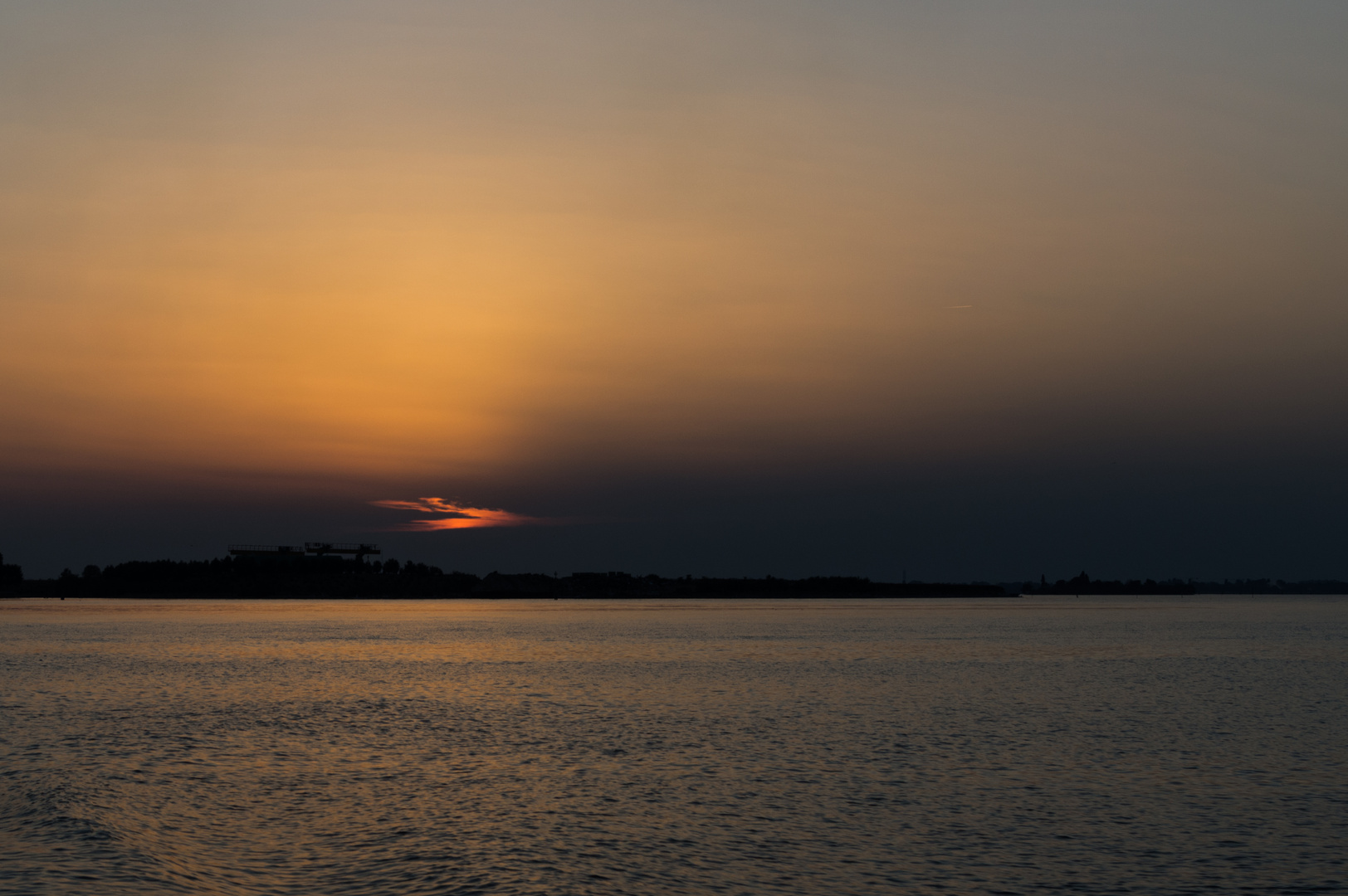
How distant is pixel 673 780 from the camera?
101 ft

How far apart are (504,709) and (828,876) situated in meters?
29.6

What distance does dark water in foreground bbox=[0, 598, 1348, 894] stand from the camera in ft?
→ 70.2

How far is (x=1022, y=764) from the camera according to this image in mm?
33344

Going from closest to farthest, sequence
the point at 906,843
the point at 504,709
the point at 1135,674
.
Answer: the point at 906,843
the point at 504,709
the point at 1135,674

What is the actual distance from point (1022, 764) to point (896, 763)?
3843mm

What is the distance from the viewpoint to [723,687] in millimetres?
56844

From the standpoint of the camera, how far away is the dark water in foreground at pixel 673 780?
70.2 feet

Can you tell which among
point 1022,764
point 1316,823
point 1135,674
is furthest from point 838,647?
point 1316,823

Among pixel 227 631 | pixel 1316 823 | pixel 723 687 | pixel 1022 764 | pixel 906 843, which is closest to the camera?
pixel 906 843

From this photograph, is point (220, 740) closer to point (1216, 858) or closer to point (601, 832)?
point (601, 832)

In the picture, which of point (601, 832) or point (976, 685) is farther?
point (976, 685)

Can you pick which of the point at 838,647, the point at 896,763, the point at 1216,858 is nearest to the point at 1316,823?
the point at 1216,858

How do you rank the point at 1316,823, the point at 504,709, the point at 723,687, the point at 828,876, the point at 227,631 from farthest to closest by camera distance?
the point at 227,631, the point at 723,687, the point at 504,709, the point at 1316,823, the point at 828,876

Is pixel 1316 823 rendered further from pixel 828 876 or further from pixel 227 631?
pixel 227 631
